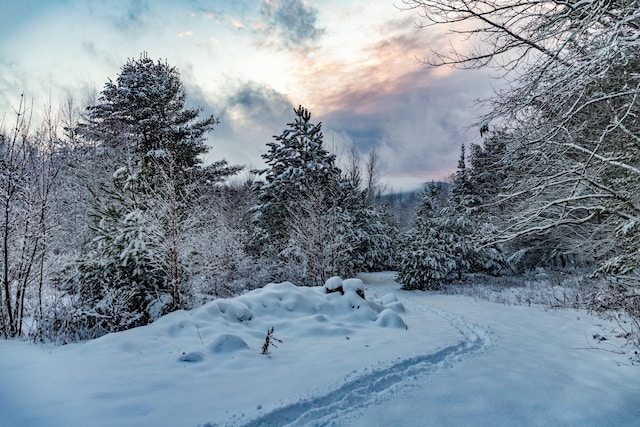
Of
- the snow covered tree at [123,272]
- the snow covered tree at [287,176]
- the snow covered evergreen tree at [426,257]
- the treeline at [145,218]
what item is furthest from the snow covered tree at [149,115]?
the snow covered evergreen tree at [426,257]

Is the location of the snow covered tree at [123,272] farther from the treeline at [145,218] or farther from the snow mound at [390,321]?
the snow mound at [390,321]

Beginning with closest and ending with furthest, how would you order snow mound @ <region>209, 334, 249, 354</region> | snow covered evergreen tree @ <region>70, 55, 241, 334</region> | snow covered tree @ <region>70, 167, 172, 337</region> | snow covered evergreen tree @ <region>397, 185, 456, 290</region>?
snow mound @ <region>209, 334, 249, 354</region>, snow covered tree @ <region>70, 167, 172, 337</region>, snow covered evergreen tree @ <region>70, 55, 241, 334</region>, snow covered evergreen tree @ <region>397, 185, 456, 290</region>

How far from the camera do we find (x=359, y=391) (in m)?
3.75

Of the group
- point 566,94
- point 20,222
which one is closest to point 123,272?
point 20,222

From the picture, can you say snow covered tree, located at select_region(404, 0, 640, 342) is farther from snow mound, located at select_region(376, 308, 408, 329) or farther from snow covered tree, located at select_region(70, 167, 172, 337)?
snow covered tree, located at select_region(70, 167, 172, 337)

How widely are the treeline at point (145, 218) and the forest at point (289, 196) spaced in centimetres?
6

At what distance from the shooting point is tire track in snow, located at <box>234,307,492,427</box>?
313cm

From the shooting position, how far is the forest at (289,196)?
4.56m

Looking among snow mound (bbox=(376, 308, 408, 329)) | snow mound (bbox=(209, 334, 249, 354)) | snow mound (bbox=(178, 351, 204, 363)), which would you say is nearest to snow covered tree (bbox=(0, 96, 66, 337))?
snow mound (bbox=(178, 351, 204, 363))

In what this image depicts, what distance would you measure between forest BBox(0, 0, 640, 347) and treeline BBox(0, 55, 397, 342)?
6cm

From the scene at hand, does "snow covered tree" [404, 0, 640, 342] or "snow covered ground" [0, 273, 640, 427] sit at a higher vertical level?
"snow covered tree" [404, 0, 640, 342]

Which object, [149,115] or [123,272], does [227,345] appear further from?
[149,115]

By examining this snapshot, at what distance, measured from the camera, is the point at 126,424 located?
112 inches

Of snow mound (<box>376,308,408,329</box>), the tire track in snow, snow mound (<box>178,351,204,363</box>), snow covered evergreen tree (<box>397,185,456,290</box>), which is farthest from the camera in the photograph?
snow covered evergreen tree (<box>397,185,456,290</box>)
